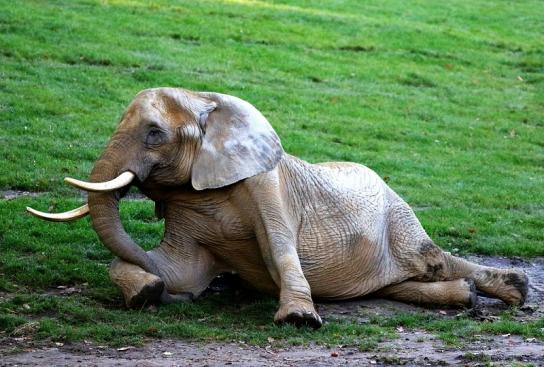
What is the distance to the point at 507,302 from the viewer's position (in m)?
11.9

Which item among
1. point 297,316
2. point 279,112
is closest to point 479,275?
point 297,316

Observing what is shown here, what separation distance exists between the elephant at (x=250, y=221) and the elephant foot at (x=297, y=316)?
11 millimetres

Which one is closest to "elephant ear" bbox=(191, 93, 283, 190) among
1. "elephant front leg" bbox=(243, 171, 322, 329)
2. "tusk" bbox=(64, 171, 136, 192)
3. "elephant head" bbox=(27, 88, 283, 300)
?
"elephant head" bbox=(27, 88, 283, 300)

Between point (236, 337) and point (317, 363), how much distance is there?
37.8 inches

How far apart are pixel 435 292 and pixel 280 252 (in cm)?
178


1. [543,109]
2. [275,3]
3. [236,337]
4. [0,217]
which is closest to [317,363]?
[236,337]

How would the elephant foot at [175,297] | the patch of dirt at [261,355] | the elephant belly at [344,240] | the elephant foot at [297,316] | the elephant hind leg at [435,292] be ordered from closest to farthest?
the patch of dirt at [261,355], the elephant foot at [297,316], the elephant foot at [175,297], the elephant belly at [344,240], the elephant hind leg at [435,292]

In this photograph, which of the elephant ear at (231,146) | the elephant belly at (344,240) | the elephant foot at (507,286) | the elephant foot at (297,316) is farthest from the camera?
the elephant foot at (507,286)

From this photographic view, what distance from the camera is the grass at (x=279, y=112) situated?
10820 mm

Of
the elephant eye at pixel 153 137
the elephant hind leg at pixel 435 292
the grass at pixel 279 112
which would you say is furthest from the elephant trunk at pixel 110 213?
the elephant hind leg at pixel 435 292

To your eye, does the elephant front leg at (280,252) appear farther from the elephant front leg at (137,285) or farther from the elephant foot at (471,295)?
the elephant foot at (471,295)

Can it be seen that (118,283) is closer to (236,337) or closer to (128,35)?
(236,337)

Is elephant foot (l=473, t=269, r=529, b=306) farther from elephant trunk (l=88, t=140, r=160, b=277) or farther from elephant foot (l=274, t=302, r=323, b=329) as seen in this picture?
elephant trunk (l=88, t=140, r=160, b=277)

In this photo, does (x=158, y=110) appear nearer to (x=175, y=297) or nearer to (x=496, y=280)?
(x=175, y=297)
